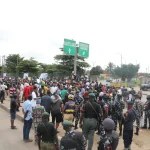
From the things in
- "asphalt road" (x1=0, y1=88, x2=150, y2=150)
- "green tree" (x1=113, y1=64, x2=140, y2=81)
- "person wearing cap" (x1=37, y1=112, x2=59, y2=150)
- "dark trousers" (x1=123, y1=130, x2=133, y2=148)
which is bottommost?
"asphalt road" (x1=0, y1=88, x2=150, y2=150)

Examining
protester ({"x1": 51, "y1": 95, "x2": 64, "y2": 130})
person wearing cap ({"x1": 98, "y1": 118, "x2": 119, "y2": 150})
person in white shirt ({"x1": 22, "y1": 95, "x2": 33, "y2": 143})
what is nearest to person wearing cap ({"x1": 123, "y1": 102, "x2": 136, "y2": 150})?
protester ({"x1": 51, "y1": 95, "x2": 64, "y2": 130})

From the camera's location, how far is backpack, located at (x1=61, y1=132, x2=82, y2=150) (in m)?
4.25

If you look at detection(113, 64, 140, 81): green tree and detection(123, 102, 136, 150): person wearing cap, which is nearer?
detection(123, 102, 136, 150): person wearing cap

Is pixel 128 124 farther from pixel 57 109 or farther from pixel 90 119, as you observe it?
pixel 57 109

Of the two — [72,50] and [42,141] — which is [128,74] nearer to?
[72,50]

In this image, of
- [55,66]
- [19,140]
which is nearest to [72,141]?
[19,140]

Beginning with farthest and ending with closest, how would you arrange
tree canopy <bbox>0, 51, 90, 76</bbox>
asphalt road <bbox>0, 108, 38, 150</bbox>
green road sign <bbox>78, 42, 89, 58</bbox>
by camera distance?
tree canopy <bbox>0, 51, 90, 76</bbox> < green road sign <bbox>78, 42, 89, 58</bbox> < asphalt road <bbox>0, 108, 38, 150</bbox>

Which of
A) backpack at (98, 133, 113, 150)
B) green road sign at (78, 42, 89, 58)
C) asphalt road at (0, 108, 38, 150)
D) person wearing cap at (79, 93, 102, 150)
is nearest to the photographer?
backpack at (98, 133, 113, 150)

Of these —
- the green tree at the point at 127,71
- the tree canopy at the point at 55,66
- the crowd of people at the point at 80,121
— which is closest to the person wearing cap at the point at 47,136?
the crowd of people at the point at 80,121

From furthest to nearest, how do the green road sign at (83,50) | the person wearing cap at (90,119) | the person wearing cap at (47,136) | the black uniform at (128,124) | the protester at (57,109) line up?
the green road sign at (83,50) → the protester at (57,109) → the black uniform at (128,124) → the person wearing cap at (90,119) → the person wearing cap at (47,136)

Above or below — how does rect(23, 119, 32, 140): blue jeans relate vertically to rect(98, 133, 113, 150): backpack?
below

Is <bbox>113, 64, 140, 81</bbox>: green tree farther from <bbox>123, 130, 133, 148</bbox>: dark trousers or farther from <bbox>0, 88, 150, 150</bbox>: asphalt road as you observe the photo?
<bbox>123, 130, 133, 148</bbox>: dark trousers

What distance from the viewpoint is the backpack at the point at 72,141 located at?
4.25 m

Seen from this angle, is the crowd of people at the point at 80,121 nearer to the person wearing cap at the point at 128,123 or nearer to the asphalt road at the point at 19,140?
the person wearing cap at the point at 128,123
